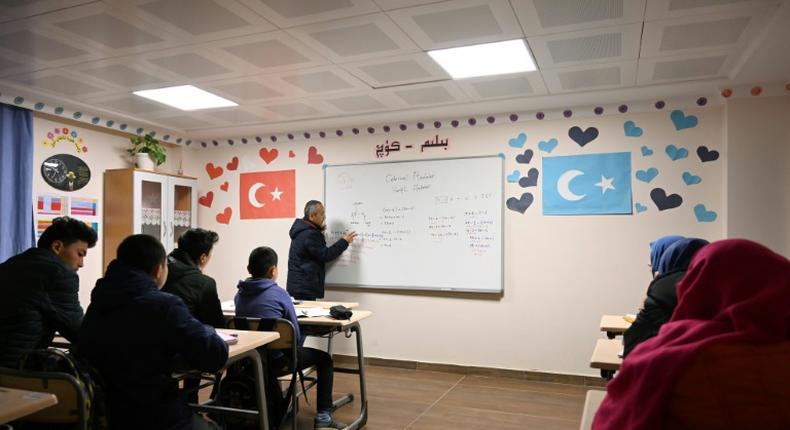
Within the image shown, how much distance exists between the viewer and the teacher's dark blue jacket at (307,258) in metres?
4.95

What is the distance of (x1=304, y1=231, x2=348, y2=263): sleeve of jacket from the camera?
195 inches

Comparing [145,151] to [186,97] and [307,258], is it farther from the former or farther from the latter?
[307,258]

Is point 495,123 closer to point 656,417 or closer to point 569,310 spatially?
point 569,310

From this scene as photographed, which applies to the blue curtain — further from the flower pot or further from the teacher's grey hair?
the teacher's grey hair

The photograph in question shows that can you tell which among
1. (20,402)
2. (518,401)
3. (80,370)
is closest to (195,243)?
(80,370)

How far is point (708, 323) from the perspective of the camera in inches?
45.2

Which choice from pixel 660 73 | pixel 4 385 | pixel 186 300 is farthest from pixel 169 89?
pixel 660 73

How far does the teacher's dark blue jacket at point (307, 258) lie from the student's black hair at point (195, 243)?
6.03 ft

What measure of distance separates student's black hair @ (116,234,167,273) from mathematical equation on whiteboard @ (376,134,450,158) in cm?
326


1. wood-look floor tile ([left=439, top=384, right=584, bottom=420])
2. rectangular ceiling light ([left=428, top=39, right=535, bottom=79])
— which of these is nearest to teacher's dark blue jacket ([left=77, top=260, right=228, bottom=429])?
rectangular ceiling light ([left=428, top=39, right=535, bottom=79])

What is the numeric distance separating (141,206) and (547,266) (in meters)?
3.73

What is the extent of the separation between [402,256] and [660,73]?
8.47 ft

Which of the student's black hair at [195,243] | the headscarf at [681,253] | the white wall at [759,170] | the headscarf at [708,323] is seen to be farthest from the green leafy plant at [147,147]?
the headscarf at [708,323]

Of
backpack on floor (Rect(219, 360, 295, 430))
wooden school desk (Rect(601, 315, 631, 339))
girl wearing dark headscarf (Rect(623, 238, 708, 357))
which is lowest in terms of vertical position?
backpack on floor (Rect(219, 360, 295, 430))
